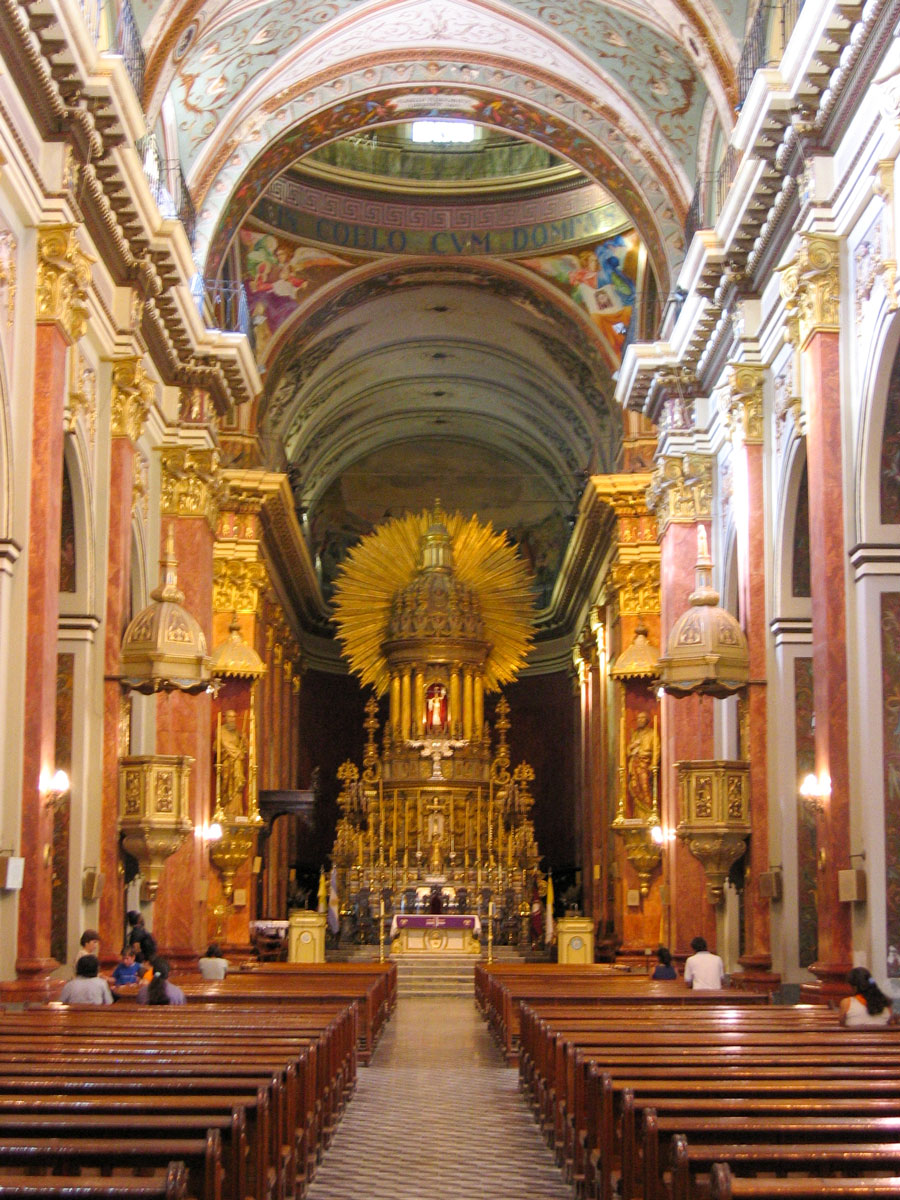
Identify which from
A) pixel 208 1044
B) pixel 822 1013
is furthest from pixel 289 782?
pixel 208 1044

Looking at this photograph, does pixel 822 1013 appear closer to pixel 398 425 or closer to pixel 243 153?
pixel 243 153

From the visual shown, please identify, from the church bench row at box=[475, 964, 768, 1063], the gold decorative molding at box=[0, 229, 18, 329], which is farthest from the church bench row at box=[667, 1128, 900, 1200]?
the gold decorative molding at box=[0, 229, 18, 329]

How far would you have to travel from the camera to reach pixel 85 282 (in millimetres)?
12875

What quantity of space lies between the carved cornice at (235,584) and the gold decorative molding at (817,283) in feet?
41.8

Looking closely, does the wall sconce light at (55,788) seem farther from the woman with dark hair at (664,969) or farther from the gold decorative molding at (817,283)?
the gold decorative molding at (817,283)

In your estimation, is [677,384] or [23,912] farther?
[677,384]

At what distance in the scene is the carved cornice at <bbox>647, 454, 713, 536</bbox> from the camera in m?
18.5

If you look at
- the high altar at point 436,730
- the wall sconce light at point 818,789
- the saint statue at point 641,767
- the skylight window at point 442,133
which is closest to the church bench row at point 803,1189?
the wall sconce light at point 818,789

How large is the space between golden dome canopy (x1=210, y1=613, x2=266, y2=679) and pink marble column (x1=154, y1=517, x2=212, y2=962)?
7.60ft

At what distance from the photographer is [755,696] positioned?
15039mm

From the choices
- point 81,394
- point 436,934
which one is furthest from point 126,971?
point 436,934

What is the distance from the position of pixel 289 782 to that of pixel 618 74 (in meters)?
15.3

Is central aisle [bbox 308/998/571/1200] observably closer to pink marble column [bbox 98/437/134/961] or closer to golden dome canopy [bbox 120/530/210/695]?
pink marble column [bbox 98/437/134/961]

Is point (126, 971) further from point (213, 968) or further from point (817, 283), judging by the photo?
point (817, 283)
